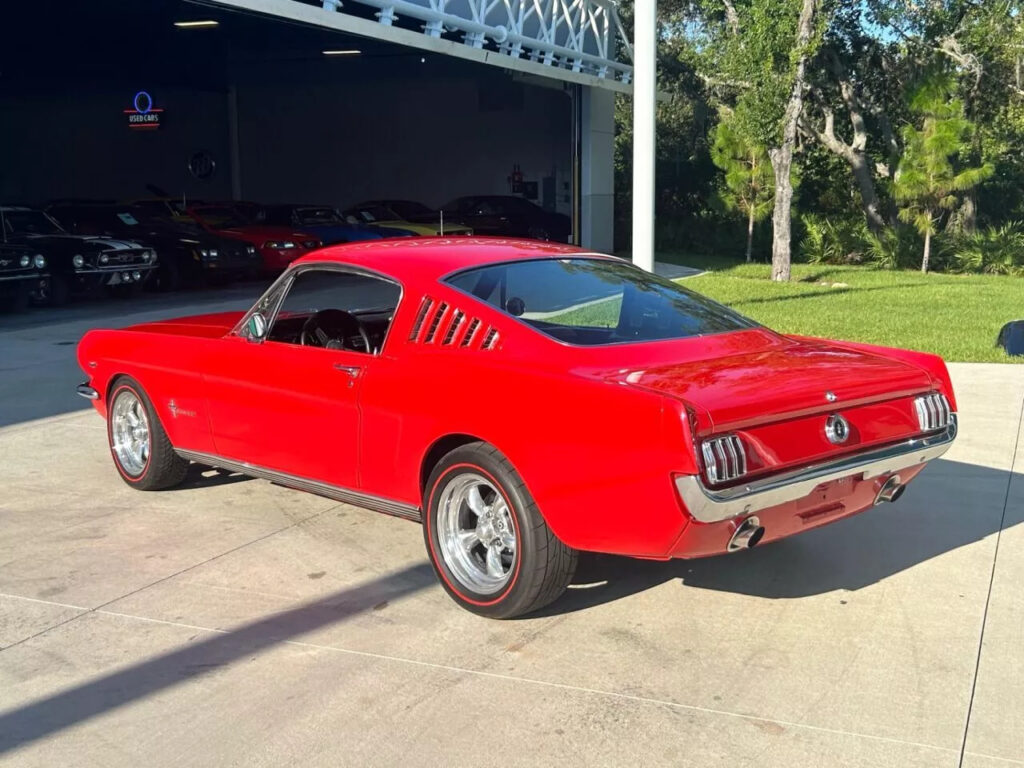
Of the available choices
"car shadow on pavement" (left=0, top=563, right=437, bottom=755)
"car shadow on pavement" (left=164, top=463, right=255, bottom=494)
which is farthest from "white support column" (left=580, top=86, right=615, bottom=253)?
"car shadow on pavement" (left=0, top=563, right=437, bottom=755)

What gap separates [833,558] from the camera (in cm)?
550

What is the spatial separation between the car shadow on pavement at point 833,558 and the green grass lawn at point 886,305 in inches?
213

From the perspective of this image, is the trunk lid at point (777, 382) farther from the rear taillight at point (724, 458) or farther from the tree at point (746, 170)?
the tree at point (746, 170)

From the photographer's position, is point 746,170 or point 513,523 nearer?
point 513,523

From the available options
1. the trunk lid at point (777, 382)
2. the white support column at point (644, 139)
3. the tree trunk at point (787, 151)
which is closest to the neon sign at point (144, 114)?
the tree trunk at point (787, 151)

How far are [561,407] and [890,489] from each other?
1.58m

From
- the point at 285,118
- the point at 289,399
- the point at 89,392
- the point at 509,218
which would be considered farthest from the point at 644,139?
the point at 285,118

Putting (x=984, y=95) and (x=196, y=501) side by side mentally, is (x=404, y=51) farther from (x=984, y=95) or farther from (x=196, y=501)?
(x=196, y=501)

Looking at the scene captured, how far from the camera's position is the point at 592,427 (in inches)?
164

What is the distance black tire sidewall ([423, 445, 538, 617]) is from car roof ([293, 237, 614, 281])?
0.93 meters

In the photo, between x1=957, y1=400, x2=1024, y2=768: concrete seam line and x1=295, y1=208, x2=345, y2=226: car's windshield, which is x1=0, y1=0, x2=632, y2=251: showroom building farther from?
x1=957, y1=400, x2=1024, y2=768: concrete seam line

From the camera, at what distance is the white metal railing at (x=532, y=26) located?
1889cm

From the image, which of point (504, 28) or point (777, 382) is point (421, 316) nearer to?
point (777, 382)

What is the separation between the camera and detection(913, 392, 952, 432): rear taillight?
4.85 metres
